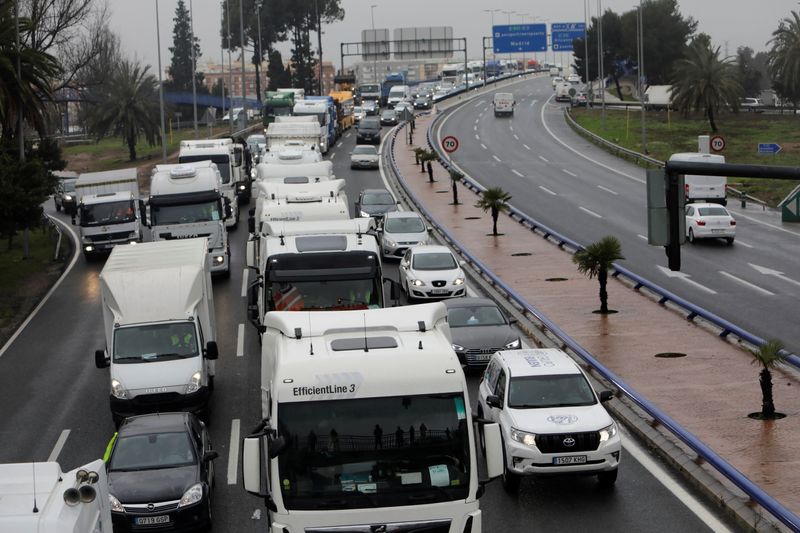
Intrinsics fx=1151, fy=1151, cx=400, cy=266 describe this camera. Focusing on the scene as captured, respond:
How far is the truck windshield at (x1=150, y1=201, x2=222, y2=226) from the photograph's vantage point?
117ft

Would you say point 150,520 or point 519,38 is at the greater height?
point 519,38

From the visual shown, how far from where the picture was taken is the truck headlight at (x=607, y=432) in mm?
16531

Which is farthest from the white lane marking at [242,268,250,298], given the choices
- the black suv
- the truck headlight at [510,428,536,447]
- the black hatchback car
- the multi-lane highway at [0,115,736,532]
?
the black suv

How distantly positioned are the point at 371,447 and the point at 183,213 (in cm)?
2546

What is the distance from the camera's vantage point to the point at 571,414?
17.0 m

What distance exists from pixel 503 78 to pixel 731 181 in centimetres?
9587

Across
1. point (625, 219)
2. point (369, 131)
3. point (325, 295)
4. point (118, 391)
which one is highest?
point (369, 131)

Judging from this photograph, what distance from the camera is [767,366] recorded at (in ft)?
62.5

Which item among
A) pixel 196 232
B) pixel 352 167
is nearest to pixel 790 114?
pixel 352 167

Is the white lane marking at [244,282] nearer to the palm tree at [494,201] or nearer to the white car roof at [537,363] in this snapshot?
the palm tree at [494,201]

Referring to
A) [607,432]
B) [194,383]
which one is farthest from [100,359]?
[607,432]

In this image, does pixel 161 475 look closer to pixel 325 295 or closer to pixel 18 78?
pixel 325 295

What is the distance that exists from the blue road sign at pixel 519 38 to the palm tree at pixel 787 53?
33.5 meters

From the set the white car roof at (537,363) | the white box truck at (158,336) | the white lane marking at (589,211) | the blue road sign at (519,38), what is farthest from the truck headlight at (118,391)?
the blue road sign at (519,38)
